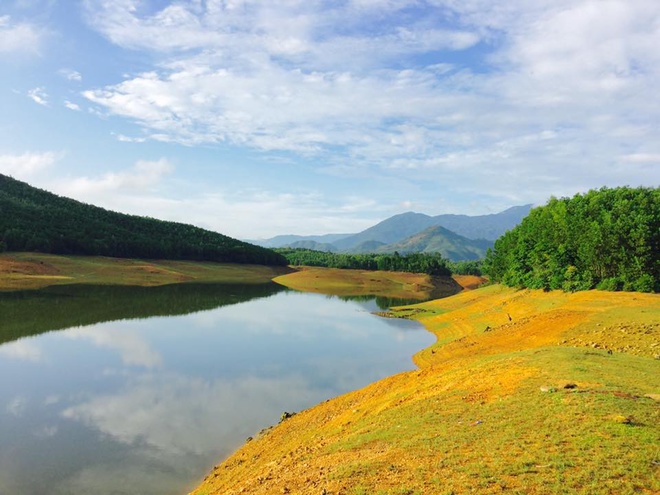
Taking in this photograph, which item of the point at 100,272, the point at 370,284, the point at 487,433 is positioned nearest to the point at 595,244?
the point at 487,433

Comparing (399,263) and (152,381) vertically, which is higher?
(399,263)

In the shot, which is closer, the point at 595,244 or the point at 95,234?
the point at 595,244

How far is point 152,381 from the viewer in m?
27.9

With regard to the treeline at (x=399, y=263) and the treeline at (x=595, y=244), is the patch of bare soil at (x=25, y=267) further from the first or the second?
the treeline at (x=399, y=263)

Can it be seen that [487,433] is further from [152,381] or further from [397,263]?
[397,263]

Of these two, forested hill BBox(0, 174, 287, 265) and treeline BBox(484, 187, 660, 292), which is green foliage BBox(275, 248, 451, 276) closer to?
forested hill BBox(0, 174, 287, 265)

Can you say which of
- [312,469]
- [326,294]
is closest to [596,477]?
[312,469]

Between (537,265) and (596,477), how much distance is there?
52480mm

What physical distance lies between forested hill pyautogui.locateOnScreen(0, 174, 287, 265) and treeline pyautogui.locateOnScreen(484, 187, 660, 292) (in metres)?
105

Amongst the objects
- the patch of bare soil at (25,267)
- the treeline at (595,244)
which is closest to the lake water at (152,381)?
the treeline at (595,244)

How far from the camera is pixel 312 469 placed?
12.0 meters

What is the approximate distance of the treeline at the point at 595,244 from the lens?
42.1 meters

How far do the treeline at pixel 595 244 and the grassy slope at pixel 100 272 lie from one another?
8069 centimetres

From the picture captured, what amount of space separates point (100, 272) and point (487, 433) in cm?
10535
